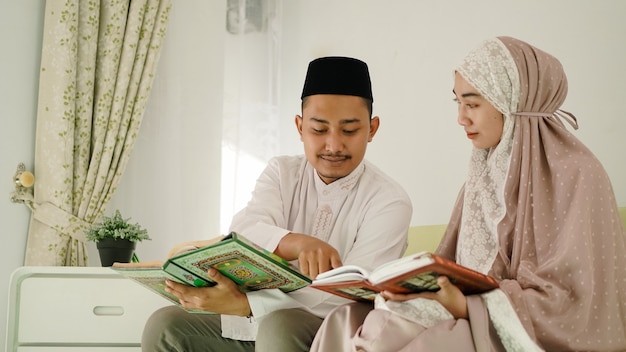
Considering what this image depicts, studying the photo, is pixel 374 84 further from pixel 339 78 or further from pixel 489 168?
pixel 489 168

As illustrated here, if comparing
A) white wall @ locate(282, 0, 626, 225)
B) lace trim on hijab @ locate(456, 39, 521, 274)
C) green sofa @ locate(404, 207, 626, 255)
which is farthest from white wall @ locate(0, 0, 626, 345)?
lace trim on hijab @ locate(456, 39, 521, 274)

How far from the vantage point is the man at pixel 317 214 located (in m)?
1.82

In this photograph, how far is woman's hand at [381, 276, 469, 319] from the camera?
1379 millimetres

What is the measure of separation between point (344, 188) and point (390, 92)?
35.7 inches

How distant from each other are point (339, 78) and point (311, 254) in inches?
22.1

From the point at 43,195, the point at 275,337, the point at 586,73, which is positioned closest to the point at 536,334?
the point at 275,337

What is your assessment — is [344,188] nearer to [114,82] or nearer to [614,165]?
[614,165]

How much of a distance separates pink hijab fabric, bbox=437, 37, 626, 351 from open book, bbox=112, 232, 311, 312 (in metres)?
0.43

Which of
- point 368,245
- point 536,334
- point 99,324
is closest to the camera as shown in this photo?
point 536,334

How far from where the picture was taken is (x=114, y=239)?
2680mm

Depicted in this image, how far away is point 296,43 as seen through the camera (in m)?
3.37

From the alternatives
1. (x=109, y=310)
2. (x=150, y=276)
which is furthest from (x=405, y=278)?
(x=109, y=310)

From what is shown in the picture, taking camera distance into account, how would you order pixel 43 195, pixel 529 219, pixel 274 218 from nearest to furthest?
pixel 529 219, pixel 274 218, pixel 43 195

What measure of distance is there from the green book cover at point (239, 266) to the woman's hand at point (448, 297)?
26cm
